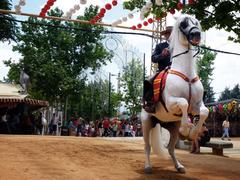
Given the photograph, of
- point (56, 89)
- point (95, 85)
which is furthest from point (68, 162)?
point (95, 85)

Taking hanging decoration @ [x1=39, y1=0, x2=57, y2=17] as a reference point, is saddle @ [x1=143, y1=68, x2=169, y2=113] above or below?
below

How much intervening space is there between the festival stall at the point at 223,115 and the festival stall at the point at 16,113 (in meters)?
15.9

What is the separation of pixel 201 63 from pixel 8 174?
48491 mm

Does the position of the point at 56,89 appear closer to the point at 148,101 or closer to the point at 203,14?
the point at 203,14

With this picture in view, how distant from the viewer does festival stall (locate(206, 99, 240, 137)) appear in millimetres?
34703

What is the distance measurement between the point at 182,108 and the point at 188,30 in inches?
62.5

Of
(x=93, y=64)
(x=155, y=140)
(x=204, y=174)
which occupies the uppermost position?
(x=93, y=64)

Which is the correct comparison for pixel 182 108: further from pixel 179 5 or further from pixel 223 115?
pixel 223 115

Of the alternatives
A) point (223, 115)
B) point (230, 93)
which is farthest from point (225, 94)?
point (223, 115)

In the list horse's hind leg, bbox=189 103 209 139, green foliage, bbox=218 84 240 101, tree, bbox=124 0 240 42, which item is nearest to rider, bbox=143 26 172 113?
horse's hind leg, bbox=189 103 209 139

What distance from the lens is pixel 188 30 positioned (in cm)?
768

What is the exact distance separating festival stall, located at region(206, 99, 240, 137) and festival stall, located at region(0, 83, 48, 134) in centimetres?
1585

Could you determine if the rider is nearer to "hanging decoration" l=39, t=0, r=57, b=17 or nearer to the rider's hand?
the rider's hand

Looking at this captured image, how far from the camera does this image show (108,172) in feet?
27.2
